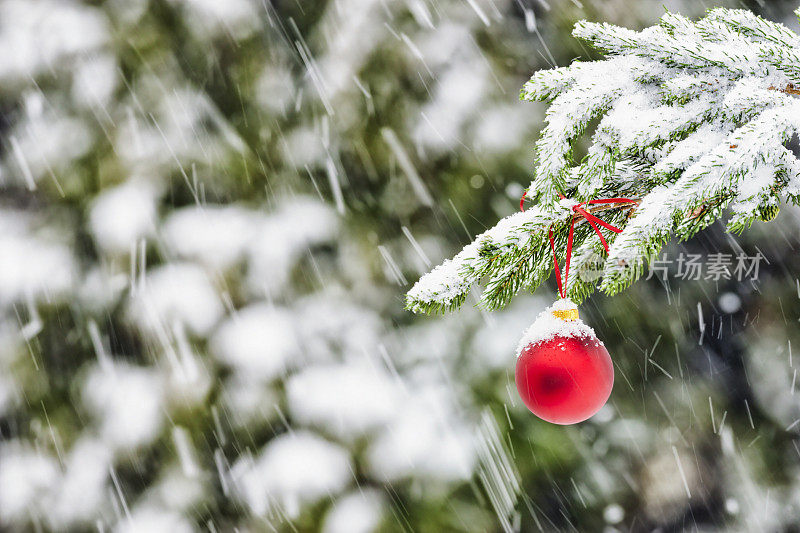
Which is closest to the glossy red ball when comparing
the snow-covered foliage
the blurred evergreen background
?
the snow-covered foliage

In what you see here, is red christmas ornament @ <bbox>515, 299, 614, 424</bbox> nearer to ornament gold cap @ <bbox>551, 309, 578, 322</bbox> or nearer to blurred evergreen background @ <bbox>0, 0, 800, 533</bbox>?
ornament gold cap @ <bbox>551, 309, 578, 322</bbox>

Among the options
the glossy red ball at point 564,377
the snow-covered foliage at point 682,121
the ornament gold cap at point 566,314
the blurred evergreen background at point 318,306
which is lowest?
the blurred evergreen background at point 318,306

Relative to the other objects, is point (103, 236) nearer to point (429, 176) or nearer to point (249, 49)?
point (249, 49)

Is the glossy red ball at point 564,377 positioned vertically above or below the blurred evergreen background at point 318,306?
above

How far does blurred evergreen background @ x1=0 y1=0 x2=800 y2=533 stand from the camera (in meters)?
2.82

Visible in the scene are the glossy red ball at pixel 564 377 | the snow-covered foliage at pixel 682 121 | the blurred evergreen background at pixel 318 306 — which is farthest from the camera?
the blurred evergreen background at pixel 318 306

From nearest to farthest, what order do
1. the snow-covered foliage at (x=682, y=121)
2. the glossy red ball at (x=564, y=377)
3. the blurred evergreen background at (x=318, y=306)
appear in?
the snow-covered foliage at (x=682, y=121), the glossy red ball at (x=564, y=377), the blurred evergreen background at (x=318, y=306)

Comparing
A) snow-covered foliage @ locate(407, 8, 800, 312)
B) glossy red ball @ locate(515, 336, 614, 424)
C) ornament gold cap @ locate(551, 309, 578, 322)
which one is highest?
snow-covered foliage @ locate(407, 8, 800, 312)

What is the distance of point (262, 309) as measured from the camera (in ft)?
10.7

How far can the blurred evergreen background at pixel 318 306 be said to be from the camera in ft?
9.26

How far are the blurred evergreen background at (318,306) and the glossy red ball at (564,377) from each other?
1957 millimetres

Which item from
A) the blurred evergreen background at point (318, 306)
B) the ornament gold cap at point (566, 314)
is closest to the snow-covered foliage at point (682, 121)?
the ornament gold cap at point (566, 314)

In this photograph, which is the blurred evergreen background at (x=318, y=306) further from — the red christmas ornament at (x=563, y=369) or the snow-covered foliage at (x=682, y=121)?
the snow-covered foliage at (x=682, y=121)

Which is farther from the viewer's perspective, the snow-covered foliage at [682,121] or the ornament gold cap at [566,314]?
the ornament gold cap at [566,314]
